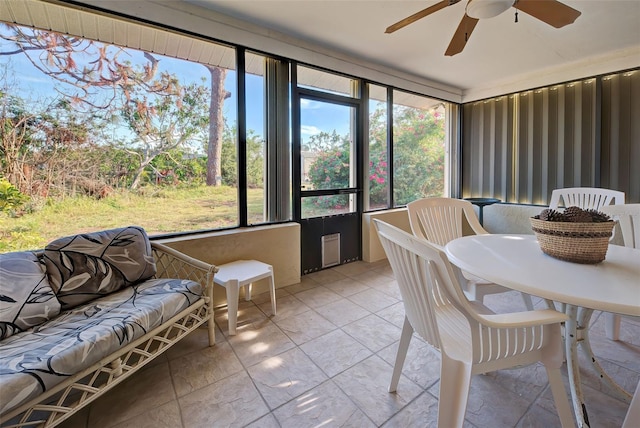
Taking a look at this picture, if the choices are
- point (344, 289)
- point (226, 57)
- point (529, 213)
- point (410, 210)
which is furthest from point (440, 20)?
point (529, 213)

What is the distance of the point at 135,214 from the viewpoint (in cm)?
236

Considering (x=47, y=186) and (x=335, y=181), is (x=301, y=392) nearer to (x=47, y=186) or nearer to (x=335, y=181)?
(x=47, y=186)

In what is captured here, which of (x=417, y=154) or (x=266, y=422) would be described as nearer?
(x=266, y=422)

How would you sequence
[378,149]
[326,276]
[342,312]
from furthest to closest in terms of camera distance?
1. [378,149]
2. [326,276]
3. [342,312]

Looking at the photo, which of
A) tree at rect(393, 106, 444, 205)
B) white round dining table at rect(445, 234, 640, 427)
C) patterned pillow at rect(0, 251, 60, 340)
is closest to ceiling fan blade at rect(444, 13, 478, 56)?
white round dining table at rect(445, 234, 640, 427)

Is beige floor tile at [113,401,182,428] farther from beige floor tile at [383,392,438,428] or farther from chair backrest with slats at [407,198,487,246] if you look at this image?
chair backrest with slats at [407,198,487,246]

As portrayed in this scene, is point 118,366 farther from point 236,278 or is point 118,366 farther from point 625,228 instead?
point 625,228

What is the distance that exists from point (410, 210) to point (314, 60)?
208 cm

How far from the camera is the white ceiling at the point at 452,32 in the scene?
246cm

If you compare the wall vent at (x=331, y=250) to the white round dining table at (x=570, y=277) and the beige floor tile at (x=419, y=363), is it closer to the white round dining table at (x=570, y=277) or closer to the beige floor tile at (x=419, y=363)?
the beige floor tile at (x=419, y=363)

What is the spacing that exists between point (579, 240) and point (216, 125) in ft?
9.13

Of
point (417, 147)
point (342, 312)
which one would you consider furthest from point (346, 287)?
point (417, 147)

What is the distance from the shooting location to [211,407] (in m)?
1.47

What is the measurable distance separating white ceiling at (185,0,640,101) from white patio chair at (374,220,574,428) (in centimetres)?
233
